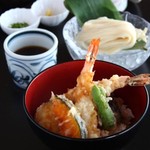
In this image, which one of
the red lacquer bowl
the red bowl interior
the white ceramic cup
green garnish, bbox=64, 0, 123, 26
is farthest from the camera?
green garnish, bbox=64, 0, 123, 26

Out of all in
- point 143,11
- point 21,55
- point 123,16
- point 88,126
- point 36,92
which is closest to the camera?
point 88,126

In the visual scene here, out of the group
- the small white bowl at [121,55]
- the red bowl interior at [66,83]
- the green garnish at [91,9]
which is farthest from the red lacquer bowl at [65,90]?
the green garnish at [91,9]

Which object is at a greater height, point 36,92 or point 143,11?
point 36,92

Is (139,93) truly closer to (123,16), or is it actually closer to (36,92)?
(36,92)

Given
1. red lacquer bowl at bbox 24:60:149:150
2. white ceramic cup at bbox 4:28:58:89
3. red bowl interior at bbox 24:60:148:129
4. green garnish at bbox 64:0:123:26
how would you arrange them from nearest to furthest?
red lacquer bowl at bbox 24:60:149:150 → red bowl interior at bbox 24:60:148:129 → white ceramic cup at bbox 4:28:58:89 → green garnish at bbox 64:0:123:26

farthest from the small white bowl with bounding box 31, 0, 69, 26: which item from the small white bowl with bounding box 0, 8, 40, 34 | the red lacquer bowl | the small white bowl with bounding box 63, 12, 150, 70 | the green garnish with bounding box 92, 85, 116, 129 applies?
the green garnish with bounding box 92, 85, 116, 129

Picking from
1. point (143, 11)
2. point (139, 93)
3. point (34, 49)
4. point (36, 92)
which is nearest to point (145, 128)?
point (139, 93)

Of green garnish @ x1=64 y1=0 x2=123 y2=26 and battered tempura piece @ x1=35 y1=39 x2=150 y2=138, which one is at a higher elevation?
battered tempura piece @ x1=35 y1=39 x2=150 y2=138

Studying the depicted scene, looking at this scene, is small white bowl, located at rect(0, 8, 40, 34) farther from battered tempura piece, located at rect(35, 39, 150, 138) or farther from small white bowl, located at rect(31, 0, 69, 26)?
battered tempura piece, located at rect(35, 39, 150, 138)
